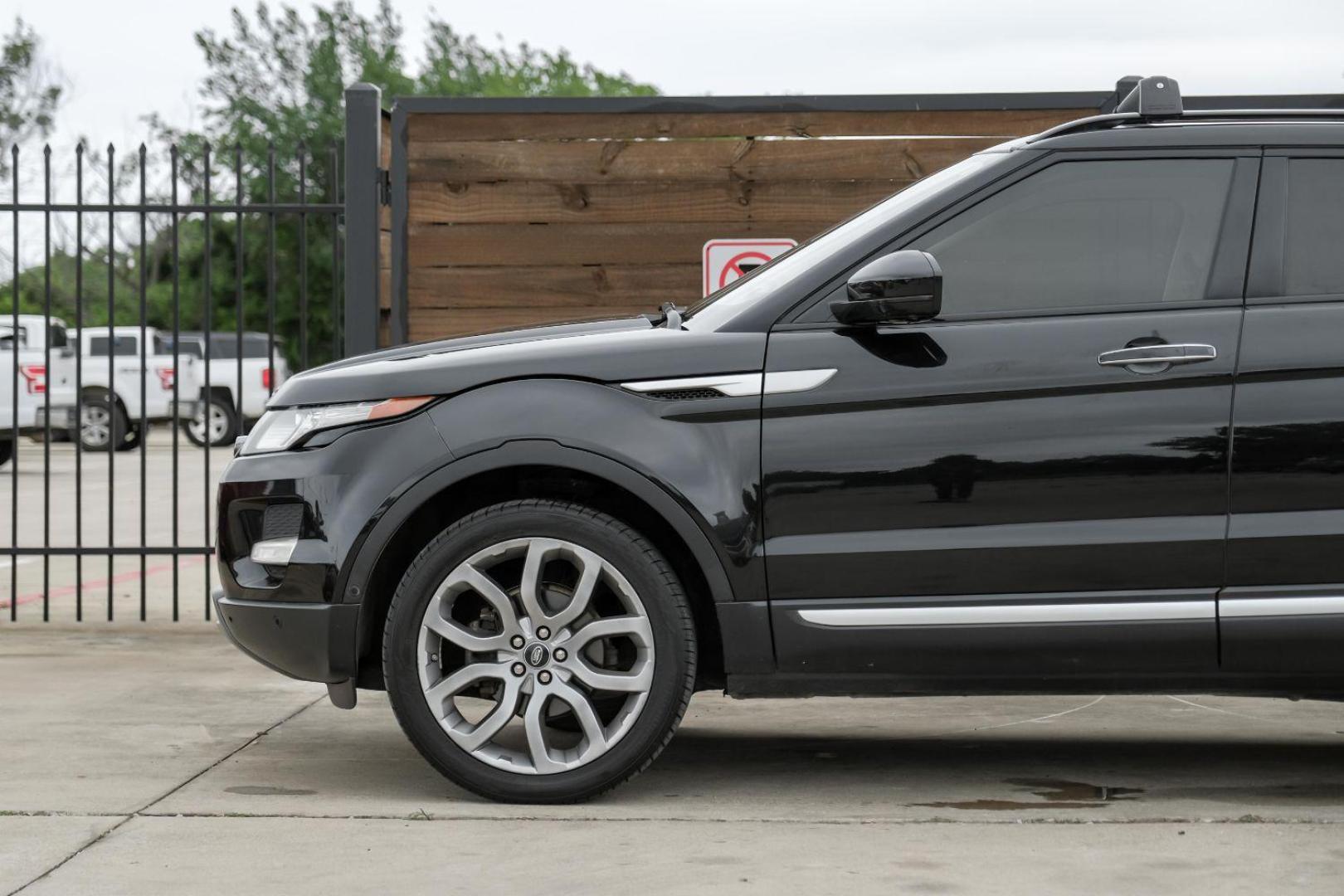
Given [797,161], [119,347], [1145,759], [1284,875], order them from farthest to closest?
[119,347], [797,161], [1145,759], [1284,875]

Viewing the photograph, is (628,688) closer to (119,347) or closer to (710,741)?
(710,741)

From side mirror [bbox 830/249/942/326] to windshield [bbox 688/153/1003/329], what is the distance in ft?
0.76

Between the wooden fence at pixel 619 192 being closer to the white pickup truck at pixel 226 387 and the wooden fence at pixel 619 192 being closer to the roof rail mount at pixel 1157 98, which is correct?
the roof rail mount at pixel 1157 98

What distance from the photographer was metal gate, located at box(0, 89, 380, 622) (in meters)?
7.62

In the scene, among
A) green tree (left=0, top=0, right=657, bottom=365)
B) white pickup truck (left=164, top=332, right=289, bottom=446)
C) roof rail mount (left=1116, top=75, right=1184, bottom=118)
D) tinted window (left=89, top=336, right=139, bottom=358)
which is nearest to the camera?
roof rail mount (left=1116, top=75, right=1184, bottom=118)

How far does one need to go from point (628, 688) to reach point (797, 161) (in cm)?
370

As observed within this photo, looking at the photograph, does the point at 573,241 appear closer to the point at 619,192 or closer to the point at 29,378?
the point at 619,192

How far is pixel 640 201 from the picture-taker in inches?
298

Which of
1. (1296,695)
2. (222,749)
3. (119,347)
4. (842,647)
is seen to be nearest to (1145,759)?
(1296,695)

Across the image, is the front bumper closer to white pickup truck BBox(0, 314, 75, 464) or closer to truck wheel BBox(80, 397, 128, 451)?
white pickup truck BBox(0, 314, 75, 464)

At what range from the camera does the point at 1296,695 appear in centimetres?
458

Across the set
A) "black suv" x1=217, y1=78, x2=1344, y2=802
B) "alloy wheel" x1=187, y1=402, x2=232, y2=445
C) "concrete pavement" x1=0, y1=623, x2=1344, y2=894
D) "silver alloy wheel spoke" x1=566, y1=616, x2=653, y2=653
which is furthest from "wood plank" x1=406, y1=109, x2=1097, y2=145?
"alloy wheel" x1=187, y1=402, x2=232, y2=445

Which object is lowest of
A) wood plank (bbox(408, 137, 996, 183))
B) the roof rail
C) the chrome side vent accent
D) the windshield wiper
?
the chrome side vent accent

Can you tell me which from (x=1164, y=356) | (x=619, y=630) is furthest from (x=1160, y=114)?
(x=619, y=630)
